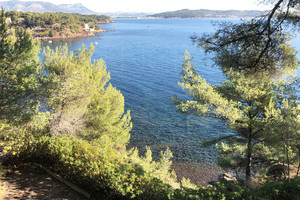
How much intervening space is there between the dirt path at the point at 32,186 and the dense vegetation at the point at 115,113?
33 cm

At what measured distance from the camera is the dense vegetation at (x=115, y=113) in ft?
16.1

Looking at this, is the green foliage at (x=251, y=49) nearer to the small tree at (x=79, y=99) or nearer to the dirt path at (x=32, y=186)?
the dirt path at (x=32, y=186)

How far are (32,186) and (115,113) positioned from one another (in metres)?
6.22

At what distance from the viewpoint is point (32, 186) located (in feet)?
19.4

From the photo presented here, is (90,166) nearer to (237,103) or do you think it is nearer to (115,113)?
(115,113)

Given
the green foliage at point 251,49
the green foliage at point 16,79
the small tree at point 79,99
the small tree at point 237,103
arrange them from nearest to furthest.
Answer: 1. the green foliage at point 251,49
2. the green foliage at point 16,79
3. the small tree at point 79,99
4. the small tree at point 237,103

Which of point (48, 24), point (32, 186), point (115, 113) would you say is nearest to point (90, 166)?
point (32, 186)

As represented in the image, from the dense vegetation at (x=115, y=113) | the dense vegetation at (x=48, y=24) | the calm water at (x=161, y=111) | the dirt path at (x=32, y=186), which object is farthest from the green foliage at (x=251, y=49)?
the dense vegetation at (x=48, y=24)

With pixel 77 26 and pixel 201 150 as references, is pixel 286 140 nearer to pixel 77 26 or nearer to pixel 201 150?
pixel 201 150

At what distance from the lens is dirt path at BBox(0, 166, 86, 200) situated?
540cm

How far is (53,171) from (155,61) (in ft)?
133

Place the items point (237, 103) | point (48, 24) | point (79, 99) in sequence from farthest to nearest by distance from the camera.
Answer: point (48, 24) → point (237, 103) → point (79, 99)

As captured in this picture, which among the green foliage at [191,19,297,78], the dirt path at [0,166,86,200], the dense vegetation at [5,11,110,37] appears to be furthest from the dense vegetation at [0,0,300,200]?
the dense vegetation at [5,11,110,37]

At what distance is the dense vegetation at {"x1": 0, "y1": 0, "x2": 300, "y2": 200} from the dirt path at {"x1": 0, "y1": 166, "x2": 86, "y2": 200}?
33cm
